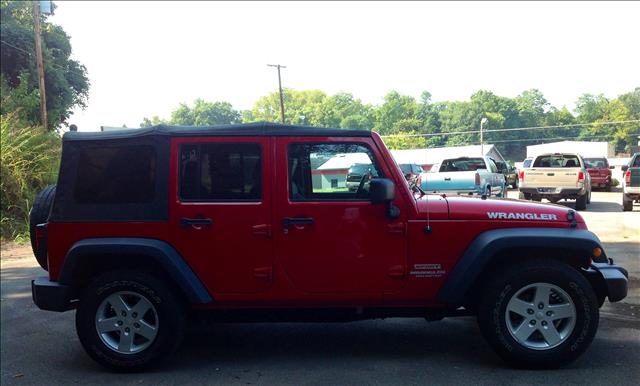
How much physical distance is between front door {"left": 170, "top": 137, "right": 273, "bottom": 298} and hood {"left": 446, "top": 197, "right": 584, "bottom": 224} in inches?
61.2

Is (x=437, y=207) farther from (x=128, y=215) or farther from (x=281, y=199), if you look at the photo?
(x=128, y=215)

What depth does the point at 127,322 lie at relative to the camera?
445 cm

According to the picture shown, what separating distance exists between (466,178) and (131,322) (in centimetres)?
961

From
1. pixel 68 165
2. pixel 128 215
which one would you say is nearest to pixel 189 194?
pixel 128 215

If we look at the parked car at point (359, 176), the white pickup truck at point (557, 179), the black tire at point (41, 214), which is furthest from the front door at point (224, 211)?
the white pickup truck at point (557, 179)

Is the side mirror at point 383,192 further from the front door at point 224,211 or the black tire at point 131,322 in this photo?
the black tire at point 131,322

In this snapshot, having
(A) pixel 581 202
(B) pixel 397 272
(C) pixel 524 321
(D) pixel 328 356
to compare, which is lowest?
(D) pixel 328 356

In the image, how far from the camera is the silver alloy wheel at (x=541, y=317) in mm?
4195

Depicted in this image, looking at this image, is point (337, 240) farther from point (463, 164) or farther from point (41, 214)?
point (463, 164)

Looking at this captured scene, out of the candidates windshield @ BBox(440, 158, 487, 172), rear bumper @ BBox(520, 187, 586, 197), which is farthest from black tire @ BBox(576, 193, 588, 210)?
windshield @ BBox(440, 158, 487, 172)

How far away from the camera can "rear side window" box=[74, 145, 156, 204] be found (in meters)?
4.43

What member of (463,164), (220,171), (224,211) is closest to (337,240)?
(224,211)

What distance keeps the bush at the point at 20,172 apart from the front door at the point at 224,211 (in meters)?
12.1

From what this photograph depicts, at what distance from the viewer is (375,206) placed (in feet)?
14.3
